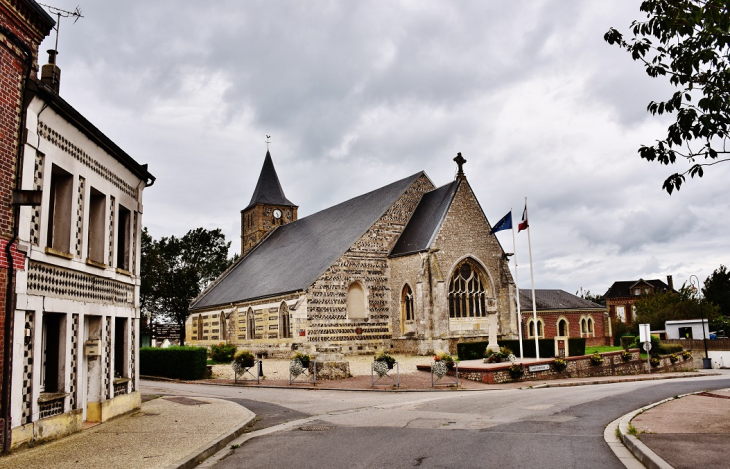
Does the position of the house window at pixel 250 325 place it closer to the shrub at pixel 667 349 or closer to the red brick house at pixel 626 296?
the shrub at pixel 667 349

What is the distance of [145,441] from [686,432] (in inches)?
328

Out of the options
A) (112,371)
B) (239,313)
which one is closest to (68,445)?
(112,371)

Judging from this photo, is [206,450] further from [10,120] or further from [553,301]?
[553,301]

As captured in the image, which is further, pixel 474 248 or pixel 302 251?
pixel 302 251

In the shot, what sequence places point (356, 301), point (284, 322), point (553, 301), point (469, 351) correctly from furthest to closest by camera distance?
point (553, 301), point (356, 301), point (284, 322), point (469, 351)

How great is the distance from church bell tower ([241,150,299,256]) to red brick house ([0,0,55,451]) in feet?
136

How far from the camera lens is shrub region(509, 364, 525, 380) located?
2066 centimetres

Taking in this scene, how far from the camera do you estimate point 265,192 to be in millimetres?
52906

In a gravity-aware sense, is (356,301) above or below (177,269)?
below

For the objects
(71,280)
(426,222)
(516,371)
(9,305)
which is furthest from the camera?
(426,222)

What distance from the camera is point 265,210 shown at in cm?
5172

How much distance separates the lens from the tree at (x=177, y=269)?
5559 cm

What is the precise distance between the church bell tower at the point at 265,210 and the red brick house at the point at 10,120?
4142 cm

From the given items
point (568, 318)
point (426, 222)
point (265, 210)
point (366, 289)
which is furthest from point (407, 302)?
point (568, 318)
